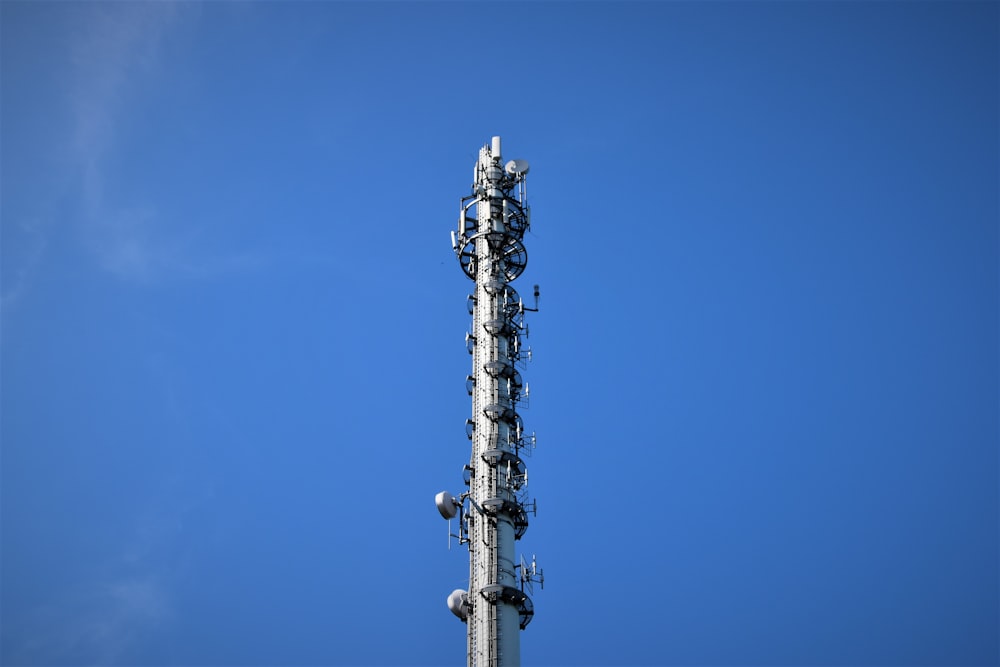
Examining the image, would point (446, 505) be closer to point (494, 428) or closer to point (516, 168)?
point (494, 428)

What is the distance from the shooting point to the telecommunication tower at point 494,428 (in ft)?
156

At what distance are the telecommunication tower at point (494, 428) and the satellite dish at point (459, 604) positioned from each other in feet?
0.14

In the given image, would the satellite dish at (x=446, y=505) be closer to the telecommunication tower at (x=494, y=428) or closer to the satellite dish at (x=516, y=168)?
the telecommunication tower at (x=494, y=428)

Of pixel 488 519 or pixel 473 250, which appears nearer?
pixel 488 519

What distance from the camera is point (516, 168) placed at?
64312mm

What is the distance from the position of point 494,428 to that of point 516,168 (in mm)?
17322

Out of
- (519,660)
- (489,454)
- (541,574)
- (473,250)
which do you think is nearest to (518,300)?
(473,250)

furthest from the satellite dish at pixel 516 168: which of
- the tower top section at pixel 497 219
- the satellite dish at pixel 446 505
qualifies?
the satellite dish at pixel 446 505

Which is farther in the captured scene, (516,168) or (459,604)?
(516,168)

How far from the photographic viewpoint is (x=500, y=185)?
63.5m

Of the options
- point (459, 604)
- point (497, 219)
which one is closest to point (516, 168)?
point (497, 219)

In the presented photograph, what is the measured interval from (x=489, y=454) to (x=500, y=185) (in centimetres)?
1766

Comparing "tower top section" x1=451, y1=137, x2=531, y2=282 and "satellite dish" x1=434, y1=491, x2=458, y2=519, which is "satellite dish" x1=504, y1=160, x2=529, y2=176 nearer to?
"tower top section" x1=451, y1=137, x2=531, y2=282

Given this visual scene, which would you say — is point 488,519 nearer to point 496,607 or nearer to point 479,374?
point 496,607
